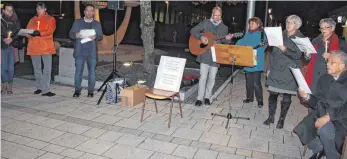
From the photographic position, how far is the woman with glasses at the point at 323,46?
4797 mm

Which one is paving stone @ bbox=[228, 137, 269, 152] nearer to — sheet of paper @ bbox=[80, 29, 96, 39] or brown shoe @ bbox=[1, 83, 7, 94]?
sheet of paper @ bbox=[80, 29, 96, 39]

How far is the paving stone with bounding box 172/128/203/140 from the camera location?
5.04 m

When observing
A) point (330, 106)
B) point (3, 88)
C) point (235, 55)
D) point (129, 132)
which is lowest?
point (129, 132)

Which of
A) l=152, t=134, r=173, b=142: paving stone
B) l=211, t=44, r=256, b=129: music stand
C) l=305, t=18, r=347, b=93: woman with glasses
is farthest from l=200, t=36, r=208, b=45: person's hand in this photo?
l=152, t=134, r=173, b=142: paving stone

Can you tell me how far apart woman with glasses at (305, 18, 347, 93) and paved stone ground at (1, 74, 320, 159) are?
44.9 inches

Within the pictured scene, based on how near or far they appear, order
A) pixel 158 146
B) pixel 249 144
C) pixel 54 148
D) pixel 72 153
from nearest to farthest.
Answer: pixel 72 153
pixel 54 148
pixel 158 146
pixel 249 144

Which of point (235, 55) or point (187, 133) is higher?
point (235, 55)

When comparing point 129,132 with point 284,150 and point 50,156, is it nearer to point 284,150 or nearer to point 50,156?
point 50,156

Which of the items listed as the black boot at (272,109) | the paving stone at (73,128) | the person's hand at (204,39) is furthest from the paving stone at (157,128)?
the person's hand at (204,39)

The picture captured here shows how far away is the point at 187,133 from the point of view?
5199 mm

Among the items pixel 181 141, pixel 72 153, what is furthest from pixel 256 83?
pixel 72 153

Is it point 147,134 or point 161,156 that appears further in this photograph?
point 147,134

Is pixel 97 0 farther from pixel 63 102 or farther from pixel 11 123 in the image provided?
pixel 11 123

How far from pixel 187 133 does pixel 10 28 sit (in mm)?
4509
